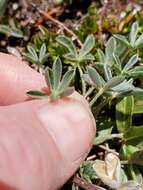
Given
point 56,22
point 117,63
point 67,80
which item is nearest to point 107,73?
point 117,63

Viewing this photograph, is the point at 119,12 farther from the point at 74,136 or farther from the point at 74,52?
the point at 74,136

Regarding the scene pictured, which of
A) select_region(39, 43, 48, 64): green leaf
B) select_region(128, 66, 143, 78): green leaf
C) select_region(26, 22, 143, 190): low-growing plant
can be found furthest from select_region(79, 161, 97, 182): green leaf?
select_region(39, 43, 48, 64): green leaf

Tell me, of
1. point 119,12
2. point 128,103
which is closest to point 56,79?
point 128,103

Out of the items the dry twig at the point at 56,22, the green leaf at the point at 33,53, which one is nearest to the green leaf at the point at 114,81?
the green leaf at the point at 33,53

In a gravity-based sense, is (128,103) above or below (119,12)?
below

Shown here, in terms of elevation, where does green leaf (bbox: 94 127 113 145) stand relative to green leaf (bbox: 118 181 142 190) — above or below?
above

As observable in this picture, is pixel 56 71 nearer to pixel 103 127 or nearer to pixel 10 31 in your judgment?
pixel 103 127

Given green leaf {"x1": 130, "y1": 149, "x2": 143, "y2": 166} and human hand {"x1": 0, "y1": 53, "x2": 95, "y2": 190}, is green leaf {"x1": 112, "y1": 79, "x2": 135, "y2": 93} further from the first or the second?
green leaf {"x1": 130, "y1": 149, "x2": 143, "y2": 166}
